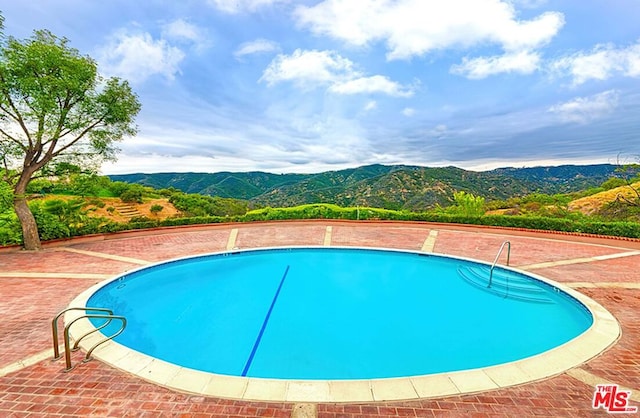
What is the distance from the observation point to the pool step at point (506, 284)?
8.28 m

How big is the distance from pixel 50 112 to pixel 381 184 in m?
70.0

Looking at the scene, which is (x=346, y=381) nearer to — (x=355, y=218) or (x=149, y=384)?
(x=149, y=384)

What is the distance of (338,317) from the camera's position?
297 inches

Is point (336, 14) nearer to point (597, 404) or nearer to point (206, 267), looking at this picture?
point (206, 267)

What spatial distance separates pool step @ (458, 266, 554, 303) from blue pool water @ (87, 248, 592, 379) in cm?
5

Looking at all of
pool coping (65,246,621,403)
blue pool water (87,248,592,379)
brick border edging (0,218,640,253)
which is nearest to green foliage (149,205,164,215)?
brick border edging (0,218,640,253)

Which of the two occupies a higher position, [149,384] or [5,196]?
[5,196]

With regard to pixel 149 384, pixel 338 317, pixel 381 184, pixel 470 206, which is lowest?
pixel 338 317

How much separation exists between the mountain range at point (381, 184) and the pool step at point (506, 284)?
40528mm

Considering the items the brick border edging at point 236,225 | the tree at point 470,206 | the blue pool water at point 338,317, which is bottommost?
the blue pool water at point 338,317

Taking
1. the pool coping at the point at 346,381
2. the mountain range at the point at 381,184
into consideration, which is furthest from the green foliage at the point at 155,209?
the mountain range at the point at 381,184

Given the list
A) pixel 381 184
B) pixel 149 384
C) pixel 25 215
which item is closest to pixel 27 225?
pixel 25 215

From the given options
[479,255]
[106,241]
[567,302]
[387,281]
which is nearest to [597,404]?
[567,302]

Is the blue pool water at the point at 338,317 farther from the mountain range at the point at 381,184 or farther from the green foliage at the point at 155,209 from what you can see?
the mountain range at the point at 381,184
